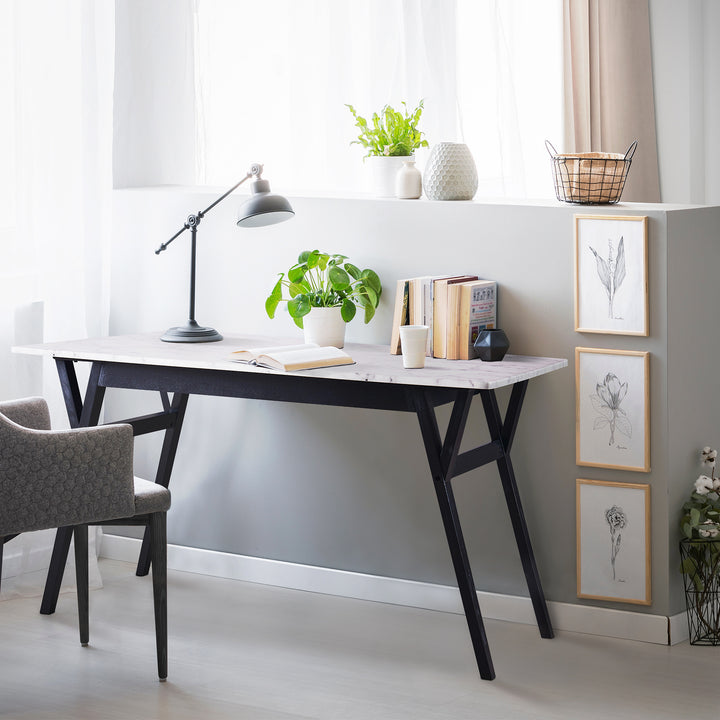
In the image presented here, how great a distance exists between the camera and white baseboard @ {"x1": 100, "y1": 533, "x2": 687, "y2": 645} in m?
3.46

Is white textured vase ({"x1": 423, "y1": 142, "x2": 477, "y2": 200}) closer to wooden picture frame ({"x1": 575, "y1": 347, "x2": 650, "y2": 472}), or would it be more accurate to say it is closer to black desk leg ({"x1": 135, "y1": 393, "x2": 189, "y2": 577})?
wooden picture frame ({"x1": 575, "y1": 347, "x2": 650, "y2": 472})

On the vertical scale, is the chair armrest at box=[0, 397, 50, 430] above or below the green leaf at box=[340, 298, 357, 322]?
below

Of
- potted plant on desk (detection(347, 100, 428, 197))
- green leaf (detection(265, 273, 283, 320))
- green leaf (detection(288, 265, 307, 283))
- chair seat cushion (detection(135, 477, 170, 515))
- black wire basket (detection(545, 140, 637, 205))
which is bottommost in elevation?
chair seat cushion (detection(135, 477, 170, 515))

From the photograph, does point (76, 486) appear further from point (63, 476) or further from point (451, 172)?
point (451, 172)

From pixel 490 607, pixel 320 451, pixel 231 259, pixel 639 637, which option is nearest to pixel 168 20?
pixel 231 259

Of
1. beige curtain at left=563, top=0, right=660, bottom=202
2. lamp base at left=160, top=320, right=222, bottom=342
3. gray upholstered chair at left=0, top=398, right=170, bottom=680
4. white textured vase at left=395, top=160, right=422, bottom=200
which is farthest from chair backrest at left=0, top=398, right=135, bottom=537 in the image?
beige curtain at left=563, top=0, right=660, bottom=202

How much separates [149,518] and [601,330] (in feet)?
4.34

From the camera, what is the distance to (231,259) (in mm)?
4027

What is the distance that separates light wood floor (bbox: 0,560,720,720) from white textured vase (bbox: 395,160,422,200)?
1.26m

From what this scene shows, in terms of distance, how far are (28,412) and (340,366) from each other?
0.86m

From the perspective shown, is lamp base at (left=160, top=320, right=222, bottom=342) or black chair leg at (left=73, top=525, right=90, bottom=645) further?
lamp base at (left=160, top=320, right=222, bottom=342)

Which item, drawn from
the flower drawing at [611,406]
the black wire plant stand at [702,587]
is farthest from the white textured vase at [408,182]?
the black wire plant stand at [702,587]

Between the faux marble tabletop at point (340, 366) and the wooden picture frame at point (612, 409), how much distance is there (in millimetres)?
94

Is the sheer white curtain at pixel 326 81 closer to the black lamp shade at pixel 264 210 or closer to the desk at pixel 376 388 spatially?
the black lamp shade at pixel 264 210
